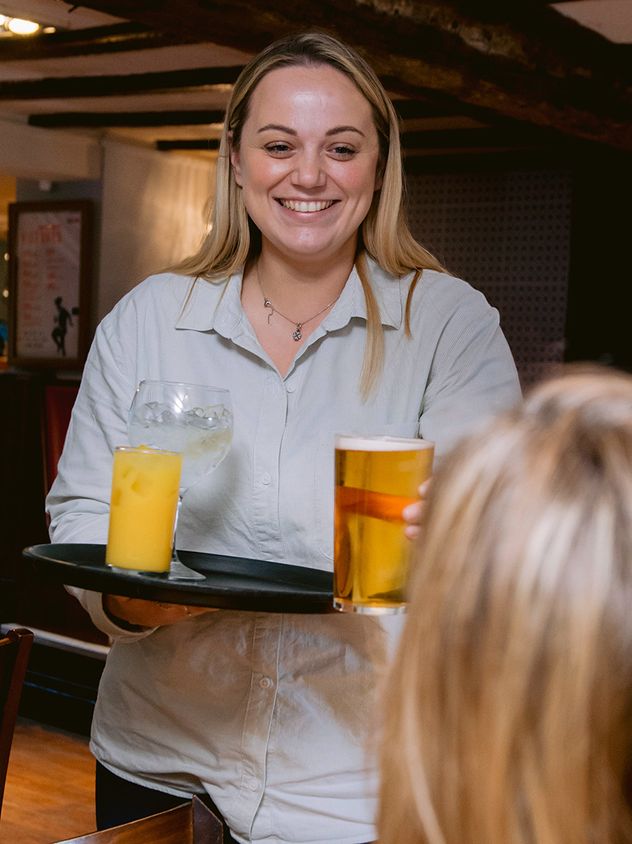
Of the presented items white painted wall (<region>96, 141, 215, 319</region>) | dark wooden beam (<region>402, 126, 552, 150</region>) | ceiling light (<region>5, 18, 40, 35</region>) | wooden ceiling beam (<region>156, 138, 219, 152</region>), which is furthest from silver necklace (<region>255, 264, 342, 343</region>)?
wooden ceiling beam (<region>156, 138, 219, 152</region>)

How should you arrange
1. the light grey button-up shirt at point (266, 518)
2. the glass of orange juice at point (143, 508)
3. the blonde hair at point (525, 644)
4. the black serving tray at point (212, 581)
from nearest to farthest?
the blonde hair at point (525, 644), the black serving tray at point (212, 581), the glass of orange juice at point (143, 508), the light grey button-up shirt at point (266, 518)

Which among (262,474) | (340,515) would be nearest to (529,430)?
(340,515)

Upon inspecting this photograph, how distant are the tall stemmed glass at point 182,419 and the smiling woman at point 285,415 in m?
0.12

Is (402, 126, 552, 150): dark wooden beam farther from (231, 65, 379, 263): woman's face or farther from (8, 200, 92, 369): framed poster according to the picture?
(231, 65, 379, 263): woman's face

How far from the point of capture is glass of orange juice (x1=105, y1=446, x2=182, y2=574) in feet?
4.36

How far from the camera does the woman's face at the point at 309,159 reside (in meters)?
1.52

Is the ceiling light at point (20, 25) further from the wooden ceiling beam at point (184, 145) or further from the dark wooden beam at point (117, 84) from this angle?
the wooden ceiling beam at point (184, 145)

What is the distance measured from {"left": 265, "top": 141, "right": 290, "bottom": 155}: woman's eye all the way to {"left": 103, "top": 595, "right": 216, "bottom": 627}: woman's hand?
0.57 metres

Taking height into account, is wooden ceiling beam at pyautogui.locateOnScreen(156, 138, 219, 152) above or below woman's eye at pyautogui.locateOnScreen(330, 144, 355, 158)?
above

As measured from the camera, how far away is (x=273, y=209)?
61.1 inches

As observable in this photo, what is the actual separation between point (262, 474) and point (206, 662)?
24 cm

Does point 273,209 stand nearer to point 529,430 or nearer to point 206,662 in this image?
point 206,662

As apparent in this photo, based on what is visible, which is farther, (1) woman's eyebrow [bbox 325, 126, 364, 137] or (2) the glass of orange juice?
(1) woman's eyebrow [bbox 325, 126, 364, 137]

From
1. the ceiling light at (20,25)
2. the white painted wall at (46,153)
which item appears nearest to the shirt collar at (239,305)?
the ceiling light at (20,25)
